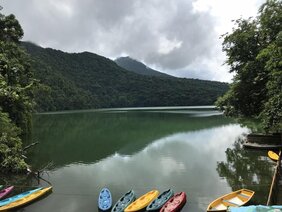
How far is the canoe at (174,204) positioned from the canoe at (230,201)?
1291 mm

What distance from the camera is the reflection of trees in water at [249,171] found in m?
16.9

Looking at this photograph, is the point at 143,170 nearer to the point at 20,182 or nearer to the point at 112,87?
the point at 20,182

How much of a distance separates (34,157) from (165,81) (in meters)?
159

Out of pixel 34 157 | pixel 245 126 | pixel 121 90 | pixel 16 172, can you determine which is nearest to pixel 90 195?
pixel 16 172

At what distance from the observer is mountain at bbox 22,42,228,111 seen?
15412 centimetres

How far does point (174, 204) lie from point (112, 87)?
563ft

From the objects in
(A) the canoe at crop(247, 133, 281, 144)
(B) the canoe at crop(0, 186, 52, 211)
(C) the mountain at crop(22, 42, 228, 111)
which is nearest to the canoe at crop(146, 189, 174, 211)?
(B) the canoe at crop(0, 186, 52, 211)

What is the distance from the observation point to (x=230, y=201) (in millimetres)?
13742

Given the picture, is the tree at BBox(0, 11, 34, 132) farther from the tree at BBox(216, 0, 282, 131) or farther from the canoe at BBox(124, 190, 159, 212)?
the tree at BBox(216, 0, 282, 131)

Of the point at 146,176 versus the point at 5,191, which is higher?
the point at 5,191

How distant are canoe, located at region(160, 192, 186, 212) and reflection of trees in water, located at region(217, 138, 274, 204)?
358cm

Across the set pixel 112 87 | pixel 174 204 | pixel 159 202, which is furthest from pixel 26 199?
pixel 112 87

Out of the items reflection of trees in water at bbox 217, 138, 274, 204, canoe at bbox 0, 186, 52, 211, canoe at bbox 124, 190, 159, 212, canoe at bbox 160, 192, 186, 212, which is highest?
canoe at bbox 0, 186, 52, 211

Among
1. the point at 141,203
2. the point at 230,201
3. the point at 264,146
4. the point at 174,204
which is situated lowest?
the point at 230,201
